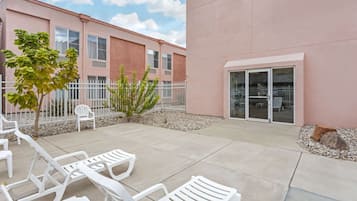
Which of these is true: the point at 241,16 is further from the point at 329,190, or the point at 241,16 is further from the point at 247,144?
the point at 329,190

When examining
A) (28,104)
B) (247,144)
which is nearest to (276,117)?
(247,144)

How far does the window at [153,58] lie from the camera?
20.1 m

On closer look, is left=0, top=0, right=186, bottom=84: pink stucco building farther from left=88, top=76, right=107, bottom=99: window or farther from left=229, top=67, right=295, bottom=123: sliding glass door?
left=229, top=67, right=295, bottom=123: sliding glass door

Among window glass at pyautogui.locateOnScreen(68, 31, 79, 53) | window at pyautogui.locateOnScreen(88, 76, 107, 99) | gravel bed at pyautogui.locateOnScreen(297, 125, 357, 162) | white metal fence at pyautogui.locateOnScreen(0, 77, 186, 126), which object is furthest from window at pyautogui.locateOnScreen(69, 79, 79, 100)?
gravel bed at pyautogui.locateOnScreen(297, 125, 357, 162)

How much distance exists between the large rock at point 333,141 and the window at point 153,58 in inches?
667

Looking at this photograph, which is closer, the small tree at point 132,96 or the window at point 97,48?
the small tree at point 132,96

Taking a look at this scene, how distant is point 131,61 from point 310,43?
14672 millimetres

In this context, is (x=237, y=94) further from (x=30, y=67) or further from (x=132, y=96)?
(x=30, y=67)

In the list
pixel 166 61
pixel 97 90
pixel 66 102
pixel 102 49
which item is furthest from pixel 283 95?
pixel 166 61

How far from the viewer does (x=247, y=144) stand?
5.75 meters

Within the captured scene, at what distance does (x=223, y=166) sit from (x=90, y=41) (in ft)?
50.2

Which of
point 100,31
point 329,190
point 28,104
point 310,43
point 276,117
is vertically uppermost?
point 100,31

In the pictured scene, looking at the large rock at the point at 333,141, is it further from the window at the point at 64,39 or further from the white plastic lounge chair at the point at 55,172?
the window at the point at 64,39

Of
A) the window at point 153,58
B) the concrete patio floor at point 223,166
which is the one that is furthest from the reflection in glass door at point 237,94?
the window at point 153,58
